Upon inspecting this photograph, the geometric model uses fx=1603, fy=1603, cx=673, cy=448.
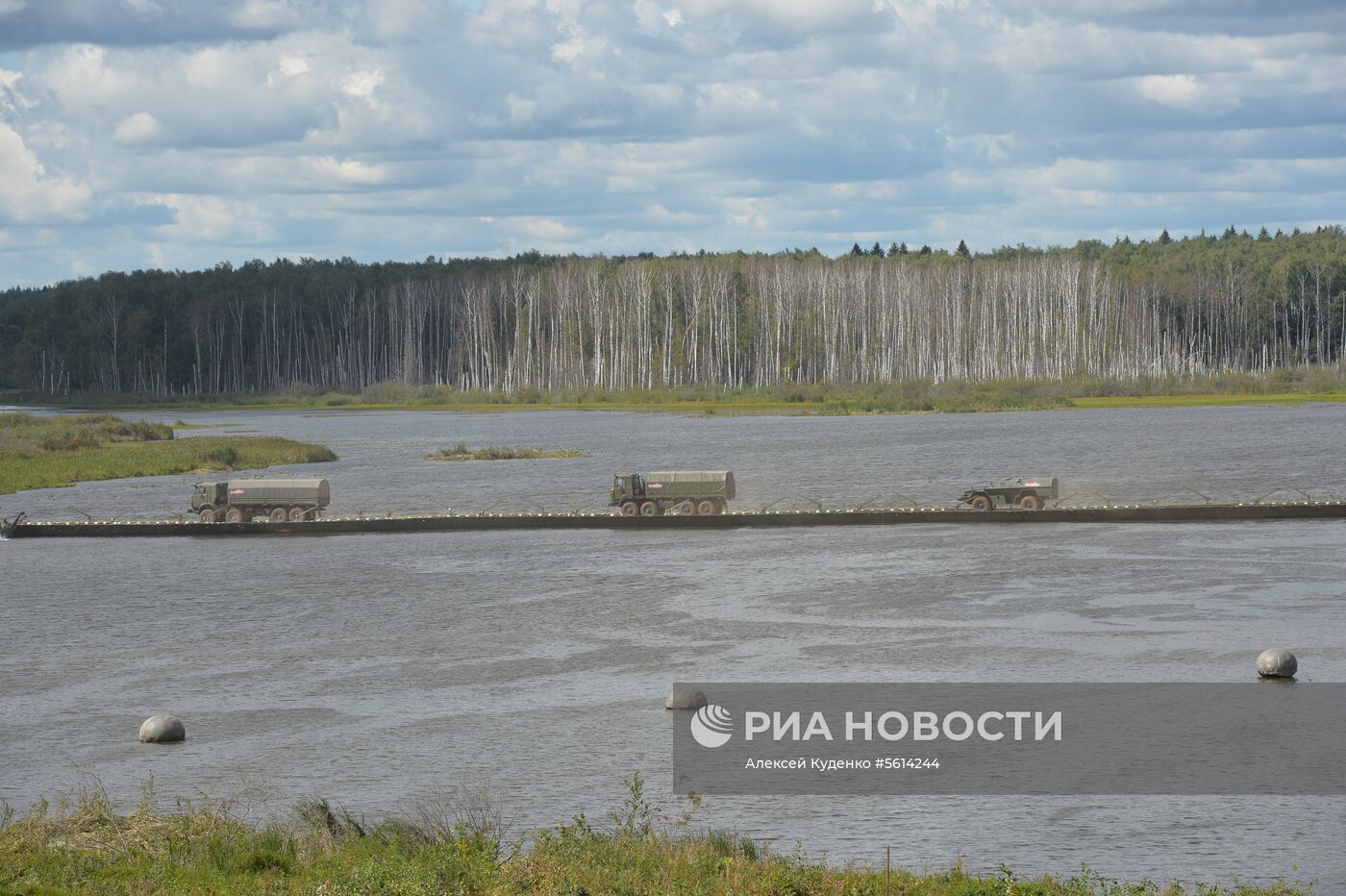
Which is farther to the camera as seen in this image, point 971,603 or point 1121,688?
point 971,603

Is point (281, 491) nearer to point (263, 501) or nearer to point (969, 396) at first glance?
point (263, 501)

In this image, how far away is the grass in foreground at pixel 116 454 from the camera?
103 m

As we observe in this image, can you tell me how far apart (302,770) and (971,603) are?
23.6 meters

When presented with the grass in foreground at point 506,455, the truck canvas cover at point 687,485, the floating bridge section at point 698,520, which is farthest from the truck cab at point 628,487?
the grass in foreground at point 506,455

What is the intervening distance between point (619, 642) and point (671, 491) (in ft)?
98.1

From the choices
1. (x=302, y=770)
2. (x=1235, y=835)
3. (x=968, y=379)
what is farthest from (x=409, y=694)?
(x=968, y=379)

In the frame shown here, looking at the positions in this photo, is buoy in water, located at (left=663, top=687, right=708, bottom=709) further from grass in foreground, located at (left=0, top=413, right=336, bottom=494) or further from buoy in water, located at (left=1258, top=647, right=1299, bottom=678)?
grass in foreground, located at (left=0, top=413, right=336, bottom=494)

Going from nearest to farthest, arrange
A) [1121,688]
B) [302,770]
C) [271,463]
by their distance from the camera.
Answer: [302,770] < [1121,688] < [271,463]

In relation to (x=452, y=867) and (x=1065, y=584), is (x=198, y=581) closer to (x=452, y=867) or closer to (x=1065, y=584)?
(x=1065, y=584)

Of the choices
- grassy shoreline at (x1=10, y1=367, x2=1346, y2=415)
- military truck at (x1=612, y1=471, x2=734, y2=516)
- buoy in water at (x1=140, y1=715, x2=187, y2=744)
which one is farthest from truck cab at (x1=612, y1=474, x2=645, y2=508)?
grassy shoreline at (x1=10, y1=367, x2=1346, y2=415)

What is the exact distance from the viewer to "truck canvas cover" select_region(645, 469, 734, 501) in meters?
72.2

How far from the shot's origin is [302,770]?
1187 inches

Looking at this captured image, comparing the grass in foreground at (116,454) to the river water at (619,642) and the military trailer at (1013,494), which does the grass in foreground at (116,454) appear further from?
the military trailer at (1013,494)

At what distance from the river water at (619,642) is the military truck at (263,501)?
2.84 metres
